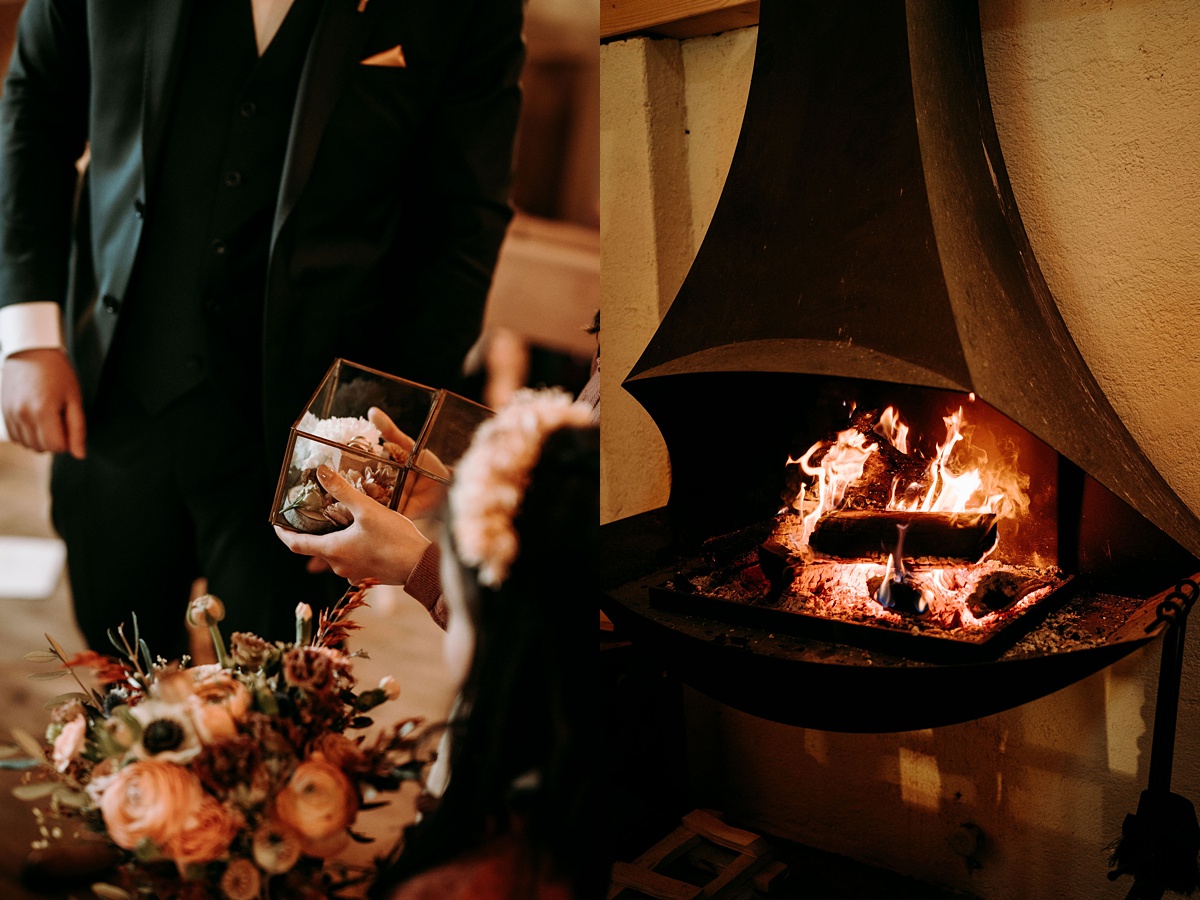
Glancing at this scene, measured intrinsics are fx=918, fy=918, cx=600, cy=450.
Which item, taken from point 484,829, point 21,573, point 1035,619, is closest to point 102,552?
point 21,573

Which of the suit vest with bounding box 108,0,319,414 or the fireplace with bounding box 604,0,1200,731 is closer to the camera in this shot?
the suit vest with bounding box 108,0,319,414

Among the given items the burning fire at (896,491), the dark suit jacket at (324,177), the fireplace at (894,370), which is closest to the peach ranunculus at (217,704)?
the dark suit jacket at (324,177)

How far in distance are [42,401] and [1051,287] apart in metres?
1.69

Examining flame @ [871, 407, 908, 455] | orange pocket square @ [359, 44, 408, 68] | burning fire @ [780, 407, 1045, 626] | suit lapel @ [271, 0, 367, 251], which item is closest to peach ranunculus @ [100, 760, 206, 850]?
suit lapel @ [271, 0, 367, 251]

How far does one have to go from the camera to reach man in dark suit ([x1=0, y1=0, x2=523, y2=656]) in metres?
1.09

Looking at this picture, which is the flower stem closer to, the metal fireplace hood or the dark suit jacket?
the dark suit jacket

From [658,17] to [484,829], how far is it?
64.8 inches

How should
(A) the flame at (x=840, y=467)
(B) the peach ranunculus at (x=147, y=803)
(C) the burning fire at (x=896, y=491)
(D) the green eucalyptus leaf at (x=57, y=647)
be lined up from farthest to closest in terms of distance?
(A) the flame at (x=840, y=467) → (C) the burning fire at (x=896, y=491) → (D) the green eucalyptus leaf at (x=57, y=647) → (B) the peach ranunculus at (x=147, y=803)

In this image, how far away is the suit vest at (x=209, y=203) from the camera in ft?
3.63

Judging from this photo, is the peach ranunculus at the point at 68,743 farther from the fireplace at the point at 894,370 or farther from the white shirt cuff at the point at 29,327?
the fireplace at the point at 894,370

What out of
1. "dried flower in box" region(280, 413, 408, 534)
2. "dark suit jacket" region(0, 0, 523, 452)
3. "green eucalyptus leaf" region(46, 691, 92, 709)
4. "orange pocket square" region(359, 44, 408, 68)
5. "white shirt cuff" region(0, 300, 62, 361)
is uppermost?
"orange pocket square" region(359, 44, 408, 68)

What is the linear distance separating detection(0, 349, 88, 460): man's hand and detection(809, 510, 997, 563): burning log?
3.99 feet

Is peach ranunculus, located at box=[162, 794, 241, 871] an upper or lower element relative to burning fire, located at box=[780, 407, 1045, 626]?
lower

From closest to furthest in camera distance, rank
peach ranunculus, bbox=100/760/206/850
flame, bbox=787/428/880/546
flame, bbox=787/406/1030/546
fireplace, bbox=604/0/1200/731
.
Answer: peach ranunculus, bbox=100/760/206/850
fireplace, bbox=604/0/1200/731
flame, bbox=787/406/1030/546
flame, bbox=787/428/880/546
